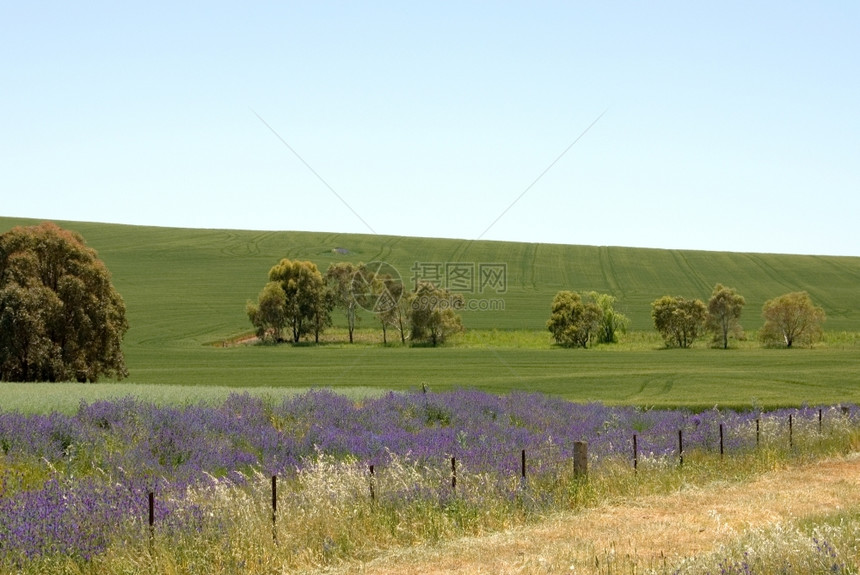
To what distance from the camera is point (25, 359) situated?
36.1m

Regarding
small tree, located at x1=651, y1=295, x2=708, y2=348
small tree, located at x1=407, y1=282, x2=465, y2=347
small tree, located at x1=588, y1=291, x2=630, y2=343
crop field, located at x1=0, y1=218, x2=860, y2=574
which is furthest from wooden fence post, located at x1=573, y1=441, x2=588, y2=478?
small tree, located at x1=651, y1=295, x2=708, y2=348

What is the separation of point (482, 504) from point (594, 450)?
16.2ft

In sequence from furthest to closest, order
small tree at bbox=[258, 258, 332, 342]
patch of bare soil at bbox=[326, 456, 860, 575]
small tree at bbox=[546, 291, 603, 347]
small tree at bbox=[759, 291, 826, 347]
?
small tree at bbox=[258, 258, 332, 342], small tree at bbox=[546, 291, 603, 347], small tree at bbox=[759, 291, 826, 347], patch of bare soil at bbox=[326, 456, 860, 575]

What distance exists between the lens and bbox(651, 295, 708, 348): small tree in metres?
76.0

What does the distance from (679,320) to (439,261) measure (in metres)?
47.7

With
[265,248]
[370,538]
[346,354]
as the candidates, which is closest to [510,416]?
[370,538]

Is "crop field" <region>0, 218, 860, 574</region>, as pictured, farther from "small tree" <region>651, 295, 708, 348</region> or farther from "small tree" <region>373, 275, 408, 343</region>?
"small tree" <region>373, 275, 408, 343</region>

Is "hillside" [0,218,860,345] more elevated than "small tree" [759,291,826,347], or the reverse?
"hillside" [0,218,860,345]

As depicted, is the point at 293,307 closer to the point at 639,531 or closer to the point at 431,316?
the point at 431,316

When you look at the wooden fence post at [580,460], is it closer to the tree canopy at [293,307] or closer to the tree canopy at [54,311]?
the tree canopy at [54,311]

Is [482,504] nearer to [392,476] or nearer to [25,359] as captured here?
[392,476]

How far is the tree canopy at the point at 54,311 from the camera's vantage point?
117ft

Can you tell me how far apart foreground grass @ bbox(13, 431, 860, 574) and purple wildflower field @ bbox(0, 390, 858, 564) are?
1.41 ft

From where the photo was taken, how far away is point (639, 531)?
11.8 m
